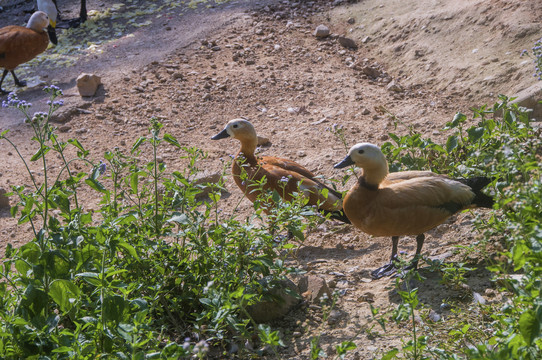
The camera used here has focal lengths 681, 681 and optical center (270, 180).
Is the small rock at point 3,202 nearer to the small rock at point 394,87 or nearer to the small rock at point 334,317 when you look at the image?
the small rock at point 334,317

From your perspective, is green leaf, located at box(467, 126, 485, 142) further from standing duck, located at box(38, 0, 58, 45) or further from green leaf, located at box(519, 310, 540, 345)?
standing duck, located at box(38, 0, 58, 45)

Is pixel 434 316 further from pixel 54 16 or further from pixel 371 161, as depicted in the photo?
pixel 54 16

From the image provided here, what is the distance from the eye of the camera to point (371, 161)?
14.0ft

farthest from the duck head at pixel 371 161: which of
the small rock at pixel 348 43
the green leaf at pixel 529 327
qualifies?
the small rock at pixel 348 43

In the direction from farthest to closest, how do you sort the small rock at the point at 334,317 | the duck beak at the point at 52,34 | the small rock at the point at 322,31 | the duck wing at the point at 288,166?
the duck beak at the point at 52,34 → the small rock at the point at 322,31 → the duck wing at the point at 288,166 → the small rock at the point at 334,317

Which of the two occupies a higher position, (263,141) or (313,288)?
(313,288)

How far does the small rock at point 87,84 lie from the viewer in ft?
26.3

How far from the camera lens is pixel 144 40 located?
9539 millimetres

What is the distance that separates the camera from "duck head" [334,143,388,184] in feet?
13.9

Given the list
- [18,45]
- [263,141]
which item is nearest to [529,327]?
[263,141]

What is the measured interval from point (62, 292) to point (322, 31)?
661cm

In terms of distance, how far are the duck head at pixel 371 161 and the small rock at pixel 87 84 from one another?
4613 mm

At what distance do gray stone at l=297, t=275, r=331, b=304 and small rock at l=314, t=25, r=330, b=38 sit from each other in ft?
18.1

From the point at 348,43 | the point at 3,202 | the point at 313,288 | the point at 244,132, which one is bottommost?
the point at 3,202
